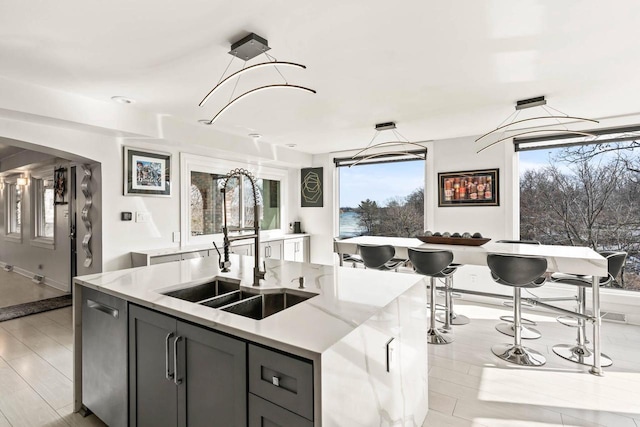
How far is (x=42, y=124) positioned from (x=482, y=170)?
5.30m

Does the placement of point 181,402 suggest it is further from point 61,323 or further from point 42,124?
point 61,323

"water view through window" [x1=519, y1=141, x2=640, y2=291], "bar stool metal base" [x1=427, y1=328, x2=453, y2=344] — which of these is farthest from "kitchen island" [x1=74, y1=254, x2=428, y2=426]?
"water view through window" [x1=519, y1=141, x2=640, y2=291]

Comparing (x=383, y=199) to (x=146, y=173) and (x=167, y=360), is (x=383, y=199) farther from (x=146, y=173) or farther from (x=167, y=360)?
(x=167, y=360)

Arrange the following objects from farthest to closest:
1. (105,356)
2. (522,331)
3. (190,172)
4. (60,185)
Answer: (60,185) → (190,172) → (522,331) → (105,356)

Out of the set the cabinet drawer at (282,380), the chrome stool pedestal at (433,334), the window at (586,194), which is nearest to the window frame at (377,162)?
the window at (586,194)

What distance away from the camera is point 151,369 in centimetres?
160

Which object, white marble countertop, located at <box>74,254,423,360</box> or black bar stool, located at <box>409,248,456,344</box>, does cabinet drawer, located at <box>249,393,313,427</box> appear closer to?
white marble countertop, located at <box>74,254,423,360</box>

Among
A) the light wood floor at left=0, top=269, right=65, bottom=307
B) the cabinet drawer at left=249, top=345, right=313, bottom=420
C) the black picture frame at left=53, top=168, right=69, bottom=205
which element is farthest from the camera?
the black picture frame at left=53, top=168, right=69, bottom=205

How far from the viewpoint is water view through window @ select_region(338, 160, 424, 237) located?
5.49 m

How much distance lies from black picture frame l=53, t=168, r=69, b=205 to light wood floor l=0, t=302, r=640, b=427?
2.34 m

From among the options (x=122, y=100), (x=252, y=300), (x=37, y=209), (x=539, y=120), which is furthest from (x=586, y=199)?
(x=37, y=209)

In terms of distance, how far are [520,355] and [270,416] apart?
8.77ft

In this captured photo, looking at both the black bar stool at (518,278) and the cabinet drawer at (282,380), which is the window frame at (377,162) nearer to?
the black bar stool at (518,278)

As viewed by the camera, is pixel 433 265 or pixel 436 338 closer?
pixel 433 265
